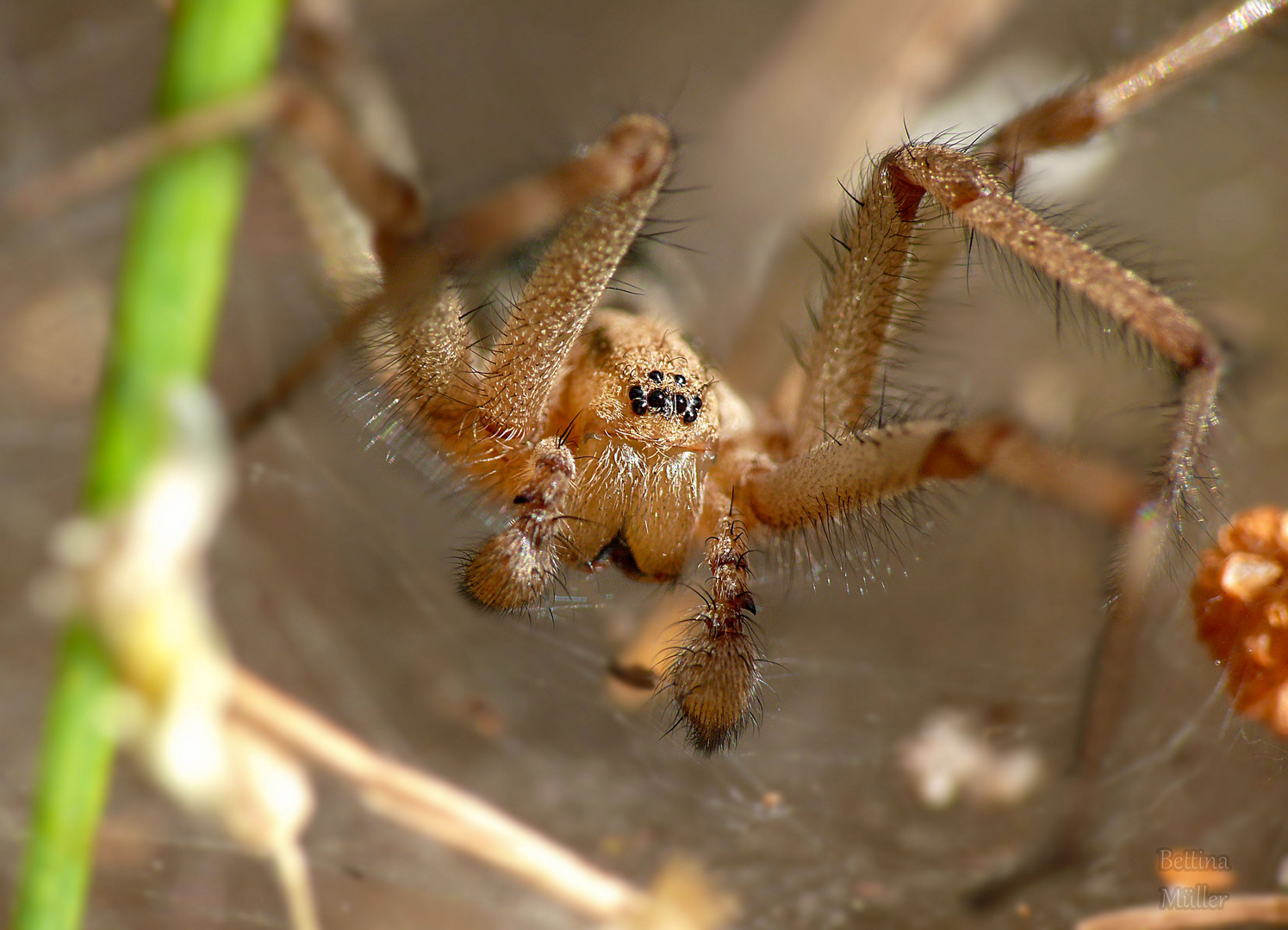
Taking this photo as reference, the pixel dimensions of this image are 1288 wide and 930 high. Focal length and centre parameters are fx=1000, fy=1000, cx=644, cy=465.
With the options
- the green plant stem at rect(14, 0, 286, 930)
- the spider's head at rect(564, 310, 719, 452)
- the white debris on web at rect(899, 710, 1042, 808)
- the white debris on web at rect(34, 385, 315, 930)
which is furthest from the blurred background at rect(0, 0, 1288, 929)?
the white debris on web at rect(34, 385, 315, 930)

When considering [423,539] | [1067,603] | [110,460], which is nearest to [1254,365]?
[1067,603]

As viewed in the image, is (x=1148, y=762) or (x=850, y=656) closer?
(x=1148, y=762)

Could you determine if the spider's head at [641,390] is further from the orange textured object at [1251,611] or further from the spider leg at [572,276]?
the orange textured object at [1251,611]

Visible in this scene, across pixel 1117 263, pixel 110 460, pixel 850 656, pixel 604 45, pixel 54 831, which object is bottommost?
pixel 54 831

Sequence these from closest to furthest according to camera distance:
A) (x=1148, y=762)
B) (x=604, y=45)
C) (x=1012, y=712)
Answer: (x=1148, y=762) < (x=1012, y=712) < (x=604, y=45)

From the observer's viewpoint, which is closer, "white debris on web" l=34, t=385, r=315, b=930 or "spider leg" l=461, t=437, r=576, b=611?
"white debris on web" l=34, t=385, r=315, b=930

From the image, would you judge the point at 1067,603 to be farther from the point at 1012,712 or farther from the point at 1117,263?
the point at 1117,263

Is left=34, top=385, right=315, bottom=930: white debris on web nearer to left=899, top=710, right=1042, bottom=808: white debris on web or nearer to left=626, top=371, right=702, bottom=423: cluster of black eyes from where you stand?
left=626, top=371, right=702, bottom=423: cluster of black eyes
